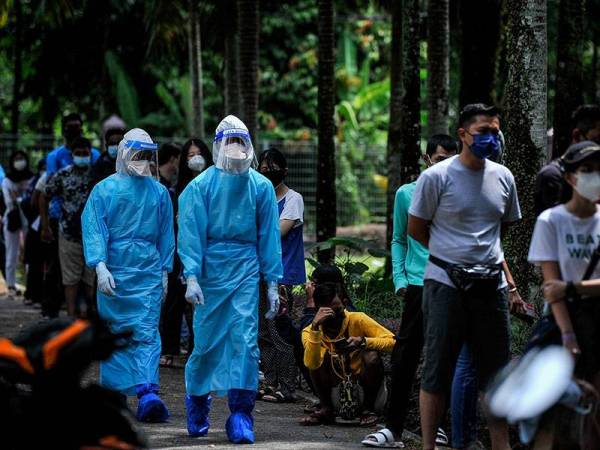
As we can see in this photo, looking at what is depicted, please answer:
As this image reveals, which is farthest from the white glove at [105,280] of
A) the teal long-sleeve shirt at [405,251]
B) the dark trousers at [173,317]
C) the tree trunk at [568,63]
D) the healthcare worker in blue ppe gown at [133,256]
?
the tree trunk at [568,63]

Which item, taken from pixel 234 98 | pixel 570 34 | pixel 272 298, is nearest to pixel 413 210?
pixel 272 298

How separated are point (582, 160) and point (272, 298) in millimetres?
3067

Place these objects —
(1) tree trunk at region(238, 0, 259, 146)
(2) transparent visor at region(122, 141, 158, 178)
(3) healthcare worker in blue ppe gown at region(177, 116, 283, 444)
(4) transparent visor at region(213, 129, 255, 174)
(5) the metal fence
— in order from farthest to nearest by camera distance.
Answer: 1. (5) the metal fence
2. (1) tree trunk at region(238, 0, 259, 146)
3. (2) transparent visor at region(122, 141, 158, 178)
4. (4) transparent visor at region(213, 129, 255, 174)
5. (3) healthcare worker in blue ppe gown at region(177, 116, 283, 444)

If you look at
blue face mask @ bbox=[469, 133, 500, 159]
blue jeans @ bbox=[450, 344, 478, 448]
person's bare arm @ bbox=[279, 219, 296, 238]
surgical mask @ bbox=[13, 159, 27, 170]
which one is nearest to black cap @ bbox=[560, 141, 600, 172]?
blue face mask @ bbox=[469, 133, 500, 159]

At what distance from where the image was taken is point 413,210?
7723 mm

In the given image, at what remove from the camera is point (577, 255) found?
689 cm

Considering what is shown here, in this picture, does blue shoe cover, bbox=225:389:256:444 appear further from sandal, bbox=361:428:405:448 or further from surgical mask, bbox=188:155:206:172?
surgical mask, bbox=188:155:206:172

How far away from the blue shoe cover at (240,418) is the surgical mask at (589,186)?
304cm

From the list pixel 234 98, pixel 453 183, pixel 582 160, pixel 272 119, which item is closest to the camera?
pixel 582 160

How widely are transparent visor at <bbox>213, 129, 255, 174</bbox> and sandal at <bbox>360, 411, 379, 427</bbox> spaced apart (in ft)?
6.37

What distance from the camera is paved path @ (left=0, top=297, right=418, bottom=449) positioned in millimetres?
8805

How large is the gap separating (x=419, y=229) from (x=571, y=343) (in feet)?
4.40

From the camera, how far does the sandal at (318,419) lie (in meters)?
9.70

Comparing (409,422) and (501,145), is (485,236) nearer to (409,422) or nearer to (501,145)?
(501,145)
